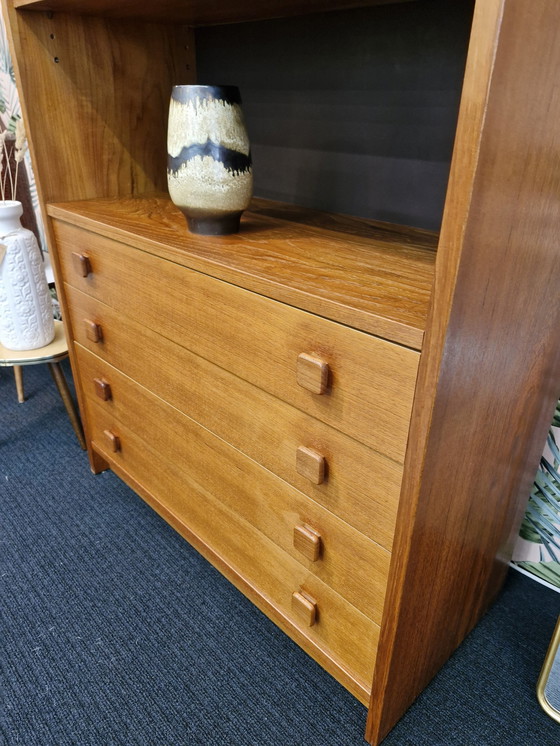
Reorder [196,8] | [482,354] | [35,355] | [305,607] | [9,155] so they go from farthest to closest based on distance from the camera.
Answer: [9,155] < [35,355] < [196,8] < [305,607] < [482,354]

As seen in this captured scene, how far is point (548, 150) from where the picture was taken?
54 centimetres

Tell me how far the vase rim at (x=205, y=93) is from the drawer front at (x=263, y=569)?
2.19 feet

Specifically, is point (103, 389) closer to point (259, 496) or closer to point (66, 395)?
point (66, 395)

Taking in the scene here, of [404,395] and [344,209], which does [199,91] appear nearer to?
[344,209]

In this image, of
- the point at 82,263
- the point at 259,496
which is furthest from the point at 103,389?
the point at 259,496

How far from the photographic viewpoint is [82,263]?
1.09 m

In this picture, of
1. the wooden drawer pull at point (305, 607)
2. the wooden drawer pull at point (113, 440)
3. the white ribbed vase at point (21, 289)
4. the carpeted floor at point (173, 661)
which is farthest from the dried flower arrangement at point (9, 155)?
the wooden drawer pull at point (305, 607)

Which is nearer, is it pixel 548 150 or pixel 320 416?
pixel 548 150

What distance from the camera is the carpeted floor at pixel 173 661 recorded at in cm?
88

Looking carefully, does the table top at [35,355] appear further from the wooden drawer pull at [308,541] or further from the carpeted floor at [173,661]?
the wooden drawer pull at [308,541]

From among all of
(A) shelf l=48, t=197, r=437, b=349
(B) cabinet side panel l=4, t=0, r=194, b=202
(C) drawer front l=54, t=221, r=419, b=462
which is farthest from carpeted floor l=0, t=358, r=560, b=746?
(B) cabinet side panel l=4, t=0, r=194, b=202

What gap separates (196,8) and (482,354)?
85 cm

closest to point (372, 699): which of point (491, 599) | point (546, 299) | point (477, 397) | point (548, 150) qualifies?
point (491, 599)

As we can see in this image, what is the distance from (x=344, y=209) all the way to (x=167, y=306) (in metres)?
0.42
